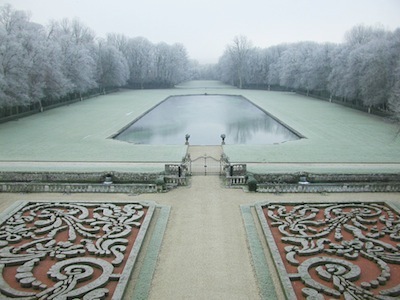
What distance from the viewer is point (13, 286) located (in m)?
11.0

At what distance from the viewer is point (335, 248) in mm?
13172

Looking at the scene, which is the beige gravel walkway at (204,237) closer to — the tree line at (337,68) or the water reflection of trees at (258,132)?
the tree line at (337,68)

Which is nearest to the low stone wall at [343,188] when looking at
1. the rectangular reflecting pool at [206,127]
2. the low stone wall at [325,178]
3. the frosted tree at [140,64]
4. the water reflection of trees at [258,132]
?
the low stone wall at [325,178]

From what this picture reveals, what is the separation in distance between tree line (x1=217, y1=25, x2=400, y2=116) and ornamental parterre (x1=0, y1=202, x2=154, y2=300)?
2284 centimetres

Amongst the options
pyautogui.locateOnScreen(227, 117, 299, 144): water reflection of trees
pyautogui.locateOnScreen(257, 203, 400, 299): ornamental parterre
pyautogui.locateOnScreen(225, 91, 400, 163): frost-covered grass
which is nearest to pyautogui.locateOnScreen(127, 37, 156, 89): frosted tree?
pyautogui.locateOnScreen(227, 117, 299, 144): water reflection of trees

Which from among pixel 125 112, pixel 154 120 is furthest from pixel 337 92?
pixel 125 112

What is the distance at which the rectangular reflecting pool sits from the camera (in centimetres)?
3906

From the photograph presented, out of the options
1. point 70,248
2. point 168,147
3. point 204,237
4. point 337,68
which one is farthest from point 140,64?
point 70,248

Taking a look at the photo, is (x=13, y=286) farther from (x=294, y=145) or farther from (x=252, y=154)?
(x=294, y=145)

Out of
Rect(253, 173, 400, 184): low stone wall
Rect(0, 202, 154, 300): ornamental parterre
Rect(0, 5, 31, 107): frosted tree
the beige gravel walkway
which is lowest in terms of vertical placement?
the beige gravel walkway

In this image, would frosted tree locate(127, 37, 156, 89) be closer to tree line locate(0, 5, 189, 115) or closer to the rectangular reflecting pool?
tree line locate(0, 5, 189, 115)

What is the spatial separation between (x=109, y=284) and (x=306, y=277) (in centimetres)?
606

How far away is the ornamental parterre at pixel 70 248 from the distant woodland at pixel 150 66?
74.5ft

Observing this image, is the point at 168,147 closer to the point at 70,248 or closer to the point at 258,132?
the point at 258,132
